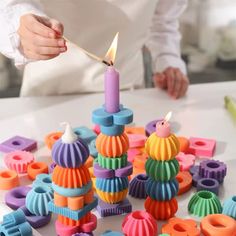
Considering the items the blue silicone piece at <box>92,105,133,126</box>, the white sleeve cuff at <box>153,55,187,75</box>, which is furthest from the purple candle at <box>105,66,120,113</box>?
the white sleeve cuff at <box>153,55,187,75</box>

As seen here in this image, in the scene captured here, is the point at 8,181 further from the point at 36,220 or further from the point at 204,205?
the point at 204,205

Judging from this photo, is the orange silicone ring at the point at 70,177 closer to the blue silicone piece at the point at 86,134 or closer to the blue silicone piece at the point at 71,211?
the blue silicone piece at the point at 71,211

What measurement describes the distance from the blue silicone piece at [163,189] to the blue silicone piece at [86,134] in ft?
0.56

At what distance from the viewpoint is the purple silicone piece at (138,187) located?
593 mm

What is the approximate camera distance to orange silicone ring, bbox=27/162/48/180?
62 cm

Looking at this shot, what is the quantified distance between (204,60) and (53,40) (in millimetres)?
1305

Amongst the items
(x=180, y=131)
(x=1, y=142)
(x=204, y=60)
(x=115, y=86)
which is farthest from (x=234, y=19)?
(x=115, y=86)

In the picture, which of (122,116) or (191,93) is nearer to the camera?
(122,116)

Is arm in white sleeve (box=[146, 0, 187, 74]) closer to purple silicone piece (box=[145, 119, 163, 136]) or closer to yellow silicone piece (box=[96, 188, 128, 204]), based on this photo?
purple silicone piece (box=[145, 119, 163, 136])

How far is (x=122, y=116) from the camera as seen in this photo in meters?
0.51

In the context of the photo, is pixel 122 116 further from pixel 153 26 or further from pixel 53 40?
pixel 153 26

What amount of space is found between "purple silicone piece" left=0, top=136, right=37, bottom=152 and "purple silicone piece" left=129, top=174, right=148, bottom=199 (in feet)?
0.56

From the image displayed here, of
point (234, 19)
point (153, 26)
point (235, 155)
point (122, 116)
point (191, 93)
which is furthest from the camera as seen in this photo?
point (234, 19)

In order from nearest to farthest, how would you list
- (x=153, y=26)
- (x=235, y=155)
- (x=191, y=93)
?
(x=235, y=155), (x=191, y=93), (x=153, y=26)
